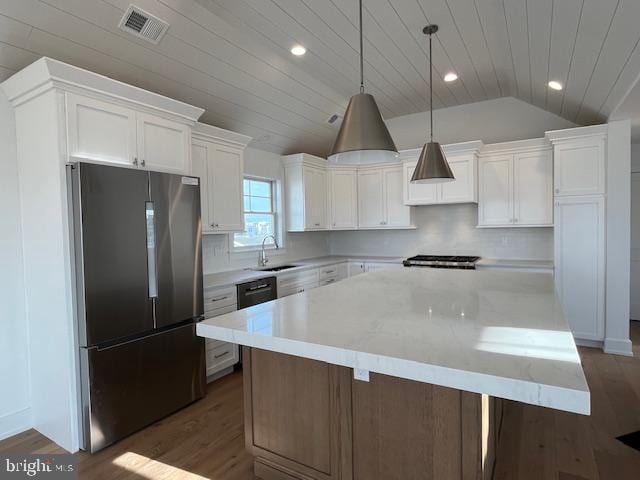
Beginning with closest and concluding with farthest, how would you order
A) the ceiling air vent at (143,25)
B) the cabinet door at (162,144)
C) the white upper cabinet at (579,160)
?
1. the ceiling air vent at (143,25)
2. the cabinet door at (162,144)
3. the white upper cabinet at (579,160)

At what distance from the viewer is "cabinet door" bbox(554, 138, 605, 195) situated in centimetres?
383

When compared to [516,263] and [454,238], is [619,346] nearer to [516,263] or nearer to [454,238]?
[516,263]

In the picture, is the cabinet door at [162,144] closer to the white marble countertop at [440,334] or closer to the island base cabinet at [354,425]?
the white marble countertop at [440,334]

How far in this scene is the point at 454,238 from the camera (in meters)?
5.15

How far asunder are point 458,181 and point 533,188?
828 millimetres

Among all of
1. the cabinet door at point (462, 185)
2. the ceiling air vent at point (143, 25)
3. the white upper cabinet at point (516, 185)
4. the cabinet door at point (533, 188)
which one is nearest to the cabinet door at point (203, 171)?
the ceiling air vent at point (143, 25)

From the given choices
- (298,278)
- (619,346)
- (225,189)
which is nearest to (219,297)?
(225,189)

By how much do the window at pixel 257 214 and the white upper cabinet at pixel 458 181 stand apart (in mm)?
1909

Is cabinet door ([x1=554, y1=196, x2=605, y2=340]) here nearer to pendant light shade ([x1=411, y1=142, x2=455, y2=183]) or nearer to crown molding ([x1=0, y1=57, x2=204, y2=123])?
Result: pendant light shade ([x1=411, y1=142, x2=455, y2=183])

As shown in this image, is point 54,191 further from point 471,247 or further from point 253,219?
point 471,247

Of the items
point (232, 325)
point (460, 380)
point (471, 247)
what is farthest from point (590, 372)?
point (232, 325)

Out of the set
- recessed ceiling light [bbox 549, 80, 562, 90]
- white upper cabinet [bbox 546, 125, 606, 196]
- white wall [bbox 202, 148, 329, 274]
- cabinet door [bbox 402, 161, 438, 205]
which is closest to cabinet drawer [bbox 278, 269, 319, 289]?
white wall [bbox 202, 148, 329, 274]

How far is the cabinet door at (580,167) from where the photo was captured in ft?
12.6

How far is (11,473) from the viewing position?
82.6 inches
